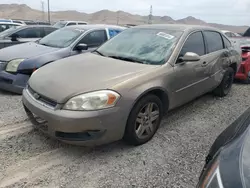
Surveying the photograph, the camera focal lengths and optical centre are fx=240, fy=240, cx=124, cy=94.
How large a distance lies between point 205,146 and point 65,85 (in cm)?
199

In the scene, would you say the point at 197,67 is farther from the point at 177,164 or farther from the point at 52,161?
the point at 52,161

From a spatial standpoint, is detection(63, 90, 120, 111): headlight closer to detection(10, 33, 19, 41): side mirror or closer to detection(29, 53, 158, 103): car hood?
detection(29, 53, 158, 103): car hood

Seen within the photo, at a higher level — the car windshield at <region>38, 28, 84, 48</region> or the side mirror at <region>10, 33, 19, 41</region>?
the car windshield at <region>38, 28, 84, 48</region>

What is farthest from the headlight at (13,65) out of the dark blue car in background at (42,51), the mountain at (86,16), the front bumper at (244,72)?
the mountain at (86,16)

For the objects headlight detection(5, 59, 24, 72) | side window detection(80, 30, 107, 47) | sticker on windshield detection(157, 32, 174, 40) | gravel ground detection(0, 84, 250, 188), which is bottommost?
gravel ground detection(0, 84, 250, 188)

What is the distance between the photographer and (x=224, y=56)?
184 inches

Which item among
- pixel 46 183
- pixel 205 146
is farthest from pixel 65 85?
pixel 205 146

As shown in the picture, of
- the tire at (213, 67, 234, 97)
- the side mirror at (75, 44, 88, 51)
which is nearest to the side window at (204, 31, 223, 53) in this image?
the tire at (213, 67, 234, 97)

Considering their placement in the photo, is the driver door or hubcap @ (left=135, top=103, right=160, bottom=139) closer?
hubcap @ (left=135, top=103, right=160, bottom=139)

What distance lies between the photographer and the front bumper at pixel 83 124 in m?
2.49

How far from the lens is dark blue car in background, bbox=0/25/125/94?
4551 mm

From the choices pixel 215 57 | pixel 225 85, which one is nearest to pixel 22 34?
pixel 215 57

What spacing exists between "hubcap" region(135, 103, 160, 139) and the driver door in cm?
49

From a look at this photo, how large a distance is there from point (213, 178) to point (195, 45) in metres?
2.97
